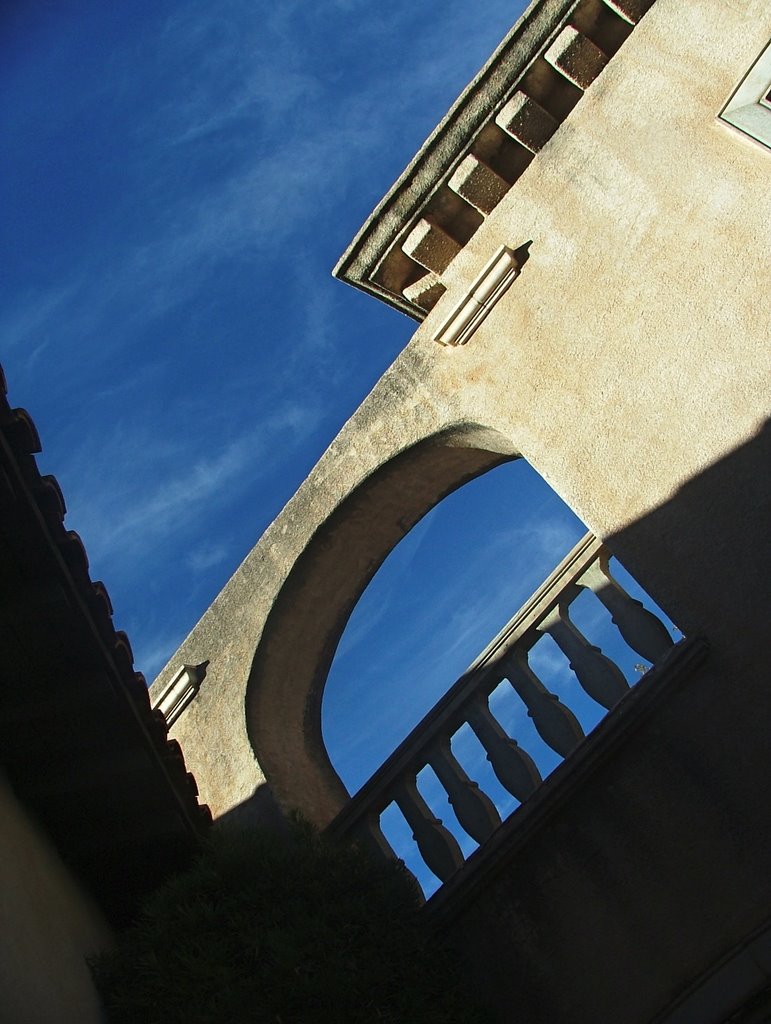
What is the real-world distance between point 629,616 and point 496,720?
973 mm

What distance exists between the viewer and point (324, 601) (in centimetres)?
727

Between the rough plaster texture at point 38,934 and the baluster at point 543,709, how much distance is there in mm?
2555

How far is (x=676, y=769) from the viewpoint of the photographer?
4922 millimetres

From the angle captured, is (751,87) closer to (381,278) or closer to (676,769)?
(381,278)

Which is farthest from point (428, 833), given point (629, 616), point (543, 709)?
point (629, 616)

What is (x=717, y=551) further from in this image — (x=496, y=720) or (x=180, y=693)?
(x=180, y=693)

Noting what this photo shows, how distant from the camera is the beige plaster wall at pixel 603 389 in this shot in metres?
5.23

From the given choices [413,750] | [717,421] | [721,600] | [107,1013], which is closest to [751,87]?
[717,421]

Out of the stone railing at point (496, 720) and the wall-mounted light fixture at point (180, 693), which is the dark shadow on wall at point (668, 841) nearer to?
the stone railing at point (496, 720)

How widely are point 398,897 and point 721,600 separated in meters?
2.25

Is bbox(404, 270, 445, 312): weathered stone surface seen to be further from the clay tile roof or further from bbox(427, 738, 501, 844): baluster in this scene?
the clay tile roof

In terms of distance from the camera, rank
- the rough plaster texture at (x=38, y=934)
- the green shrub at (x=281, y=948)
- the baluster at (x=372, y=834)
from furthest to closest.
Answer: the baluster at (x=372, y=834), the green shrub at (x=281, y=948), the rough plaster texture at (x=38, y=934)

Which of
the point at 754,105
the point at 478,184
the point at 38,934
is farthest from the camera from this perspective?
the point at 478,184

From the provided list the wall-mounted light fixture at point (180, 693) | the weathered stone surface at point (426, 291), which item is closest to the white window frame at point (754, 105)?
the weathered stone surface at point (426, 291)
